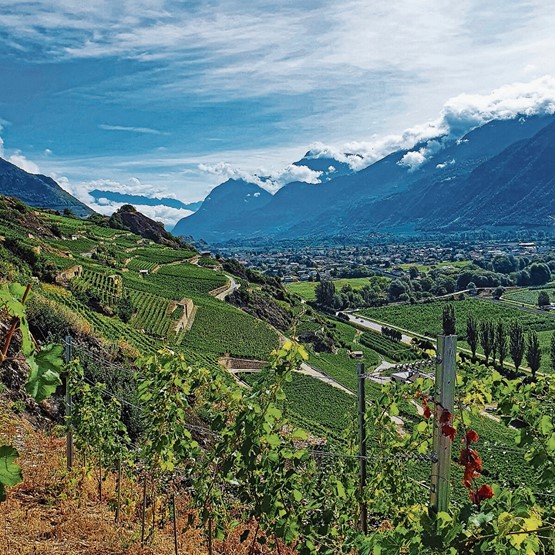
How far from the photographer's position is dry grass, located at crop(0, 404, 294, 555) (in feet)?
20.8

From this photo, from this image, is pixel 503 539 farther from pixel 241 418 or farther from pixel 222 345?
pixel 222 345

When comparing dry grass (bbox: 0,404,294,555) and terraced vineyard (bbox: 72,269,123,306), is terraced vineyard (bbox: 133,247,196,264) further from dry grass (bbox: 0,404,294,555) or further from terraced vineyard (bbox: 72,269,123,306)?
dry grass (bbox: 0,404,294,555)

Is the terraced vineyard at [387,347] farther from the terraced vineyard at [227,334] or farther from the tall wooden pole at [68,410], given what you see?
the tall wooden pole at [68,410]

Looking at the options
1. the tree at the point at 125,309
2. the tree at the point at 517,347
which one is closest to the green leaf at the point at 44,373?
the tree at the point at 125,309

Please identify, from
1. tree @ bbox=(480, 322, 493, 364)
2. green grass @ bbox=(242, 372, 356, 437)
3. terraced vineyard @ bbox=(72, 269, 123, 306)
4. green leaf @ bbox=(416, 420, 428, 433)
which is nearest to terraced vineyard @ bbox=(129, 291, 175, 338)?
A: terraced vineyard @ bbox=(72, 269, 123, 306)

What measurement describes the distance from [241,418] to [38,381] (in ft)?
8.98

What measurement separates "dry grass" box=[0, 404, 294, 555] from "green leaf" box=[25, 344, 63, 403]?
13.4ft

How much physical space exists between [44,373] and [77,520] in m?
5.91

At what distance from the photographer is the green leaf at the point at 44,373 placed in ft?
6.91

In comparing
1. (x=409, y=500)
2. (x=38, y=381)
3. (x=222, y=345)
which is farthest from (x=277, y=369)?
(x=222, y=345)

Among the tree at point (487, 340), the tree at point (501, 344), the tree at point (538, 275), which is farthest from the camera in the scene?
the tree at point (538, 275)

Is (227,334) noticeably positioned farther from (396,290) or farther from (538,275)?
(538,275)

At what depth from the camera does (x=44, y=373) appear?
2148mm

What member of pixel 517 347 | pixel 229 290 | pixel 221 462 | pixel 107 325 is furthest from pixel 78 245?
pixel 221 462
